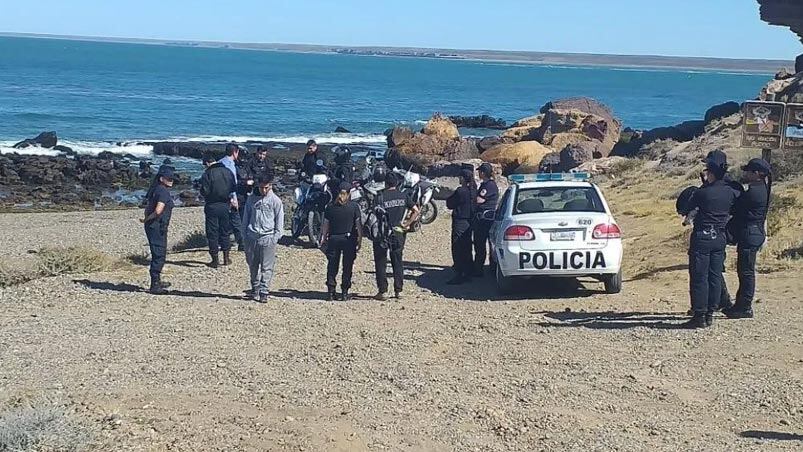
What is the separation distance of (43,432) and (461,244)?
8097 millimetres

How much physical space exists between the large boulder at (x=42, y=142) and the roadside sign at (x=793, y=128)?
3858cm

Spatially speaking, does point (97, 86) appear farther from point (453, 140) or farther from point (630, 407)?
point (630, 407)

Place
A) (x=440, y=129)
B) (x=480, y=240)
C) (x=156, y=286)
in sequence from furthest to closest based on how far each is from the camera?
(x=440, y=129)
(x=480, y=240)
(x=156, y=286)

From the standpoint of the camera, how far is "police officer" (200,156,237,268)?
1409cm

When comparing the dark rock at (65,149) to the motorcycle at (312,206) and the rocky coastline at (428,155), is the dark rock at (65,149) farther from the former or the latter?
the motorcycle at (312,206)

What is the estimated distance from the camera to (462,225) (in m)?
13.8

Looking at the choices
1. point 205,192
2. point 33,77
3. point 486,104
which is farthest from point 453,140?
point 33,77

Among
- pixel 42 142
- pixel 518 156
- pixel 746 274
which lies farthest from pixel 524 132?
pixel 746 274

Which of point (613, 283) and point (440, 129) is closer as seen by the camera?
point (613, 283)

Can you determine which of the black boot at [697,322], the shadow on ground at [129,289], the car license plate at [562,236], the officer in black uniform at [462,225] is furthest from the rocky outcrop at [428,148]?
the black boot at [697,322]

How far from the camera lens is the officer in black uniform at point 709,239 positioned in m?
9.88

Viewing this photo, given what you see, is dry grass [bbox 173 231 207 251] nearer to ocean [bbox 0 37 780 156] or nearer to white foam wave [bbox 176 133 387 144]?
ocean [bbox 0 37 780 156]

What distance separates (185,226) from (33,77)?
90.1 m

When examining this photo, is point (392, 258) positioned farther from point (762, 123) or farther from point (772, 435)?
point (772, 435)
